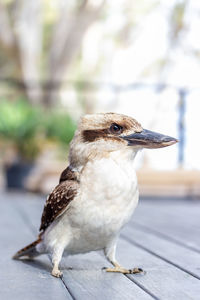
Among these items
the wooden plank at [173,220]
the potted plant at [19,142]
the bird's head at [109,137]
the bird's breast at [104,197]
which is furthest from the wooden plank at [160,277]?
the potted plant at [19,142]

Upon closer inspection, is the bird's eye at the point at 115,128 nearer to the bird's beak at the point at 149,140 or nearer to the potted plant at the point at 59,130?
the bird's beak at the point at 149,140

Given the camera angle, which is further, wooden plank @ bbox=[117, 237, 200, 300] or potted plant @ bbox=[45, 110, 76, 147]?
potted plant @ bbox=[45, 110, 76, 147]

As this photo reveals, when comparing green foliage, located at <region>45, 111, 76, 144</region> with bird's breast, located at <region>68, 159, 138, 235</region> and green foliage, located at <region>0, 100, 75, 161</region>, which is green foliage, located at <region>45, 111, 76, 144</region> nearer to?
green foliage, located at <region>0, 100, 75, 161</region>

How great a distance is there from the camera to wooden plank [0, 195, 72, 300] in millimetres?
2150

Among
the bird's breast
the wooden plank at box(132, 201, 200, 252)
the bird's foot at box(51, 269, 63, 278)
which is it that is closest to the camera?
the bird's breast

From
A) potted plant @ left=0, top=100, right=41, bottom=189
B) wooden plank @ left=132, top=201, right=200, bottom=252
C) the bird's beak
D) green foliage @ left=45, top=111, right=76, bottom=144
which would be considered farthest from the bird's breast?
green foliage @ left=45, top=111, right=76, bottom=144

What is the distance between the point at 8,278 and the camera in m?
2.48

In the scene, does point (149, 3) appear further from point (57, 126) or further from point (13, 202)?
point (13, 202)

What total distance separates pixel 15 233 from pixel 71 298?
6.54 feet

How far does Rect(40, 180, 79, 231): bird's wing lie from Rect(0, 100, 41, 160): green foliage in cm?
590

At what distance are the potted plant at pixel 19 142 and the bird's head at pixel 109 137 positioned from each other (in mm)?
5965

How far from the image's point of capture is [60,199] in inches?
97.2

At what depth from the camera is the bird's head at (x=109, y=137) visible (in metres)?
2.42

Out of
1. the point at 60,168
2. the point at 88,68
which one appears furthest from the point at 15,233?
the point at 88,68
